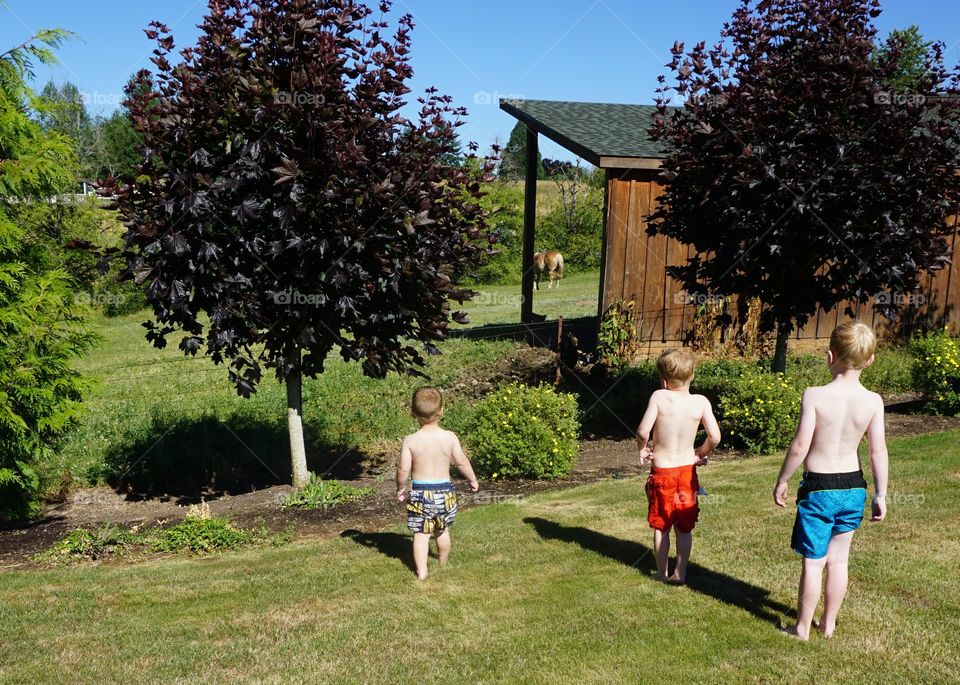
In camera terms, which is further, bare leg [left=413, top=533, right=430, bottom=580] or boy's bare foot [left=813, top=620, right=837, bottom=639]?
bare leg [left=413, top=533, right=430, bottom=580]

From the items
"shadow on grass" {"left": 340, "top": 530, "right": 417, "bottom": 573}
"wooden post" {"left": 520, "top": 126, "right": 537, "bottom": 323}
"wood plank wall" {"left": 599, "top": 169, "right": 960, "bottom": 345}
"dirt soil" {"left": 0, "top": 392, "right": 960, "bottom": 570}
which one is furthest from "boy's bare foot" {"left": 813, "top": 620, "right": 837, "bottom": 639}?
"wooden post" {"left": 520, "top": 126, "right": 537, "bottom": 323}

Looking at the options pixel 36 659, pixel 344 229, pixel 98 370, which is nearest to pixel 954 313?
pixel 344 229

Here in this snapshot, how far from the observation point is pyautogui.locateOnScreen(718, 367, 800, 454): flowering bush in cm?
1041

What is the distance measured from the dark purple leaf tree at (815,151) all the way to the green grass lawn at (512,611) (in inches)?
141

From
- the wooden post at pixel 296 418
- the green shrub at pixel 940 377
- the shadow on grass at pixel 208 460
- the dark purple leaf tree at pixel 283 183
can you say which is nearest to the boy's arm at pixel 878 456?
the dark purple leaf tree at pixel 283 183

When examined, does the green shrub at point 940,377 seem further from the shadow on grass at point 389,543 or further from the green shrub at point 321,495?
the shadow on grass at point 389,543

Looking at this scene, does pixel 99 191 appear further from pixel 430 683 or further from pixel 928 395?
pixel 928 395

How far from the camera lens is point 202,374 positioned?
Answer: 1744 centimetres

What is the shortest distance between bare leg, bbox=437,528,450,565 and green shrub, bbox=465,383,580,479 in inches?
137

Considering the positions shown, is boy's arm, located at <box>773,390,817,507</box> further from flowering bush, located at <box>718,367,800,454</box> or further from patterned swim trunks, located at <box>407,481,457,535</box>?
flowering bush, located at <box>718,367,800,454</box>

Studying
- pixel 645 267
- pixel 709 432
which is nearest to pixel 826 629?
pixel 709 432

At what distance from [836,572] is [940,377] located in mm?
8241

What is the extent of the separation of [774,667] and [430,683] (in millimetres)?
1819

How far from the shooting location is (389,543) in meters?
7.14
